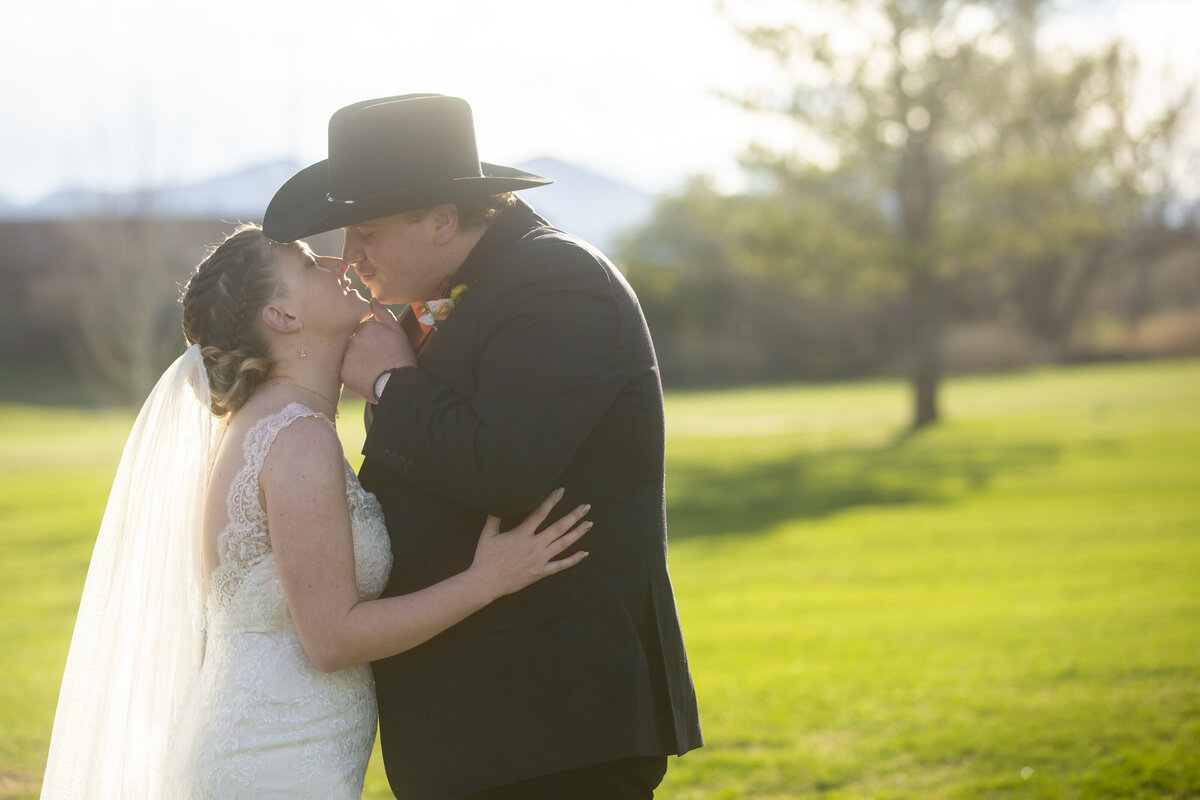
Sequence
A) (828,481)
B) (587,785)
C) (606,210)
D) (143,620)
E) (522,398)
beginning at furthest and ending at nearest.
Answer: (606,210)
(828,481)
(143,620)
(587,785)
(522,398)

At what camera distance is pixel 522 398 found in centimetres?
237

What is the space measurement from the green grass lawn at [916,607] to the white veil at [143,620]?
11.5ft

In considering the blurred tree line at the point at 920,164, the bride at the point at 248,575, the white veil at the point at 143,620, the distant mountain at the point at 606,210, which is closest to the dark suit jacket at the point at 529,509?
the bride at the point at 248,575

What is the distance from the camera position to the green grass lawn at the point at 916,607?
6.38 meters

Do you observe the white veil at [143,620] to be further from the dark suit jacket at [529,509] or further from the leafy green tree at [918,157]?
the leafy green tree at [918,157]

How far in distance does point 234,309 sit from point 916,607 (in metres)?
9.99

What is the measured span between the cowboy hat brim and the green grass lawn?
13.7 ft

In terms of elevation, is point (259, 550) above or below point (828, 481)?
above

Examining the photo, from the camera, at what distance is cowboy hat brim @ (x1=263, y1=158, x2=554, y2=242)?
2625 millimetres

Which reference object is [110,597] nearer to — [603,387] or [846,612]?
[603,387]

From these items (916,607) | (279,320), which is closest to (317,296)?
(279,320)

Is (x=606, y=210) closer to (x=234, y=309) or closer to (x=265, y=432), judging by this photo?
(x=234, y=309)

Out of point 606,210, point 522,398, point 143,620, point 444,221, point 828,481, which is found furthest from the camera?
point 606,210

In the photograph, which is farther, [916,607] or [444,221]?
[916,607]
